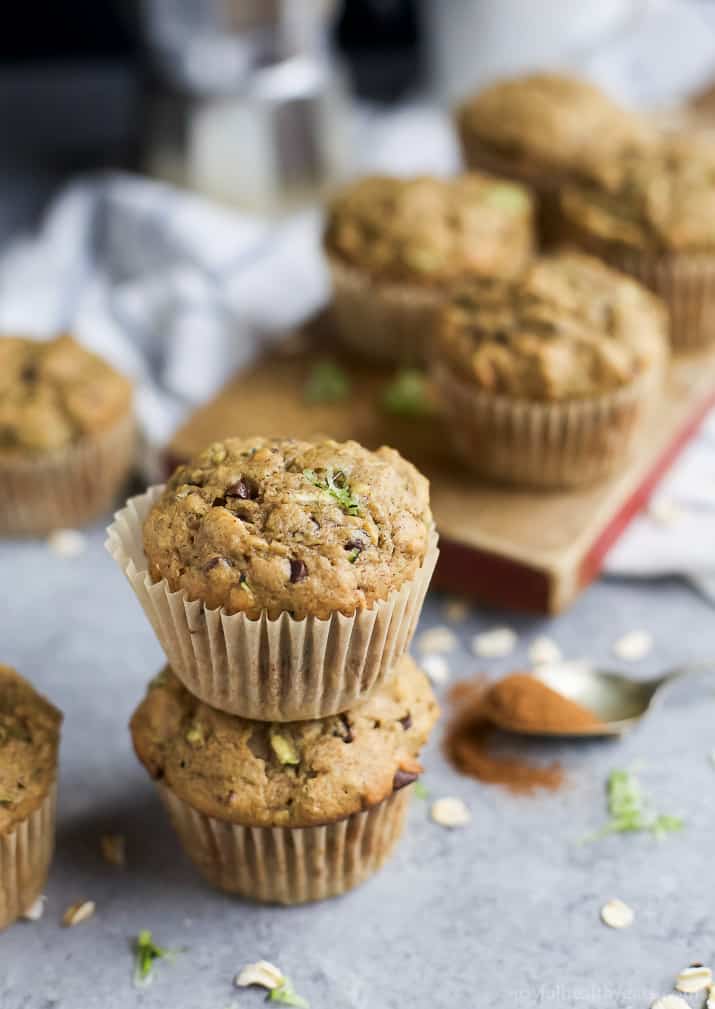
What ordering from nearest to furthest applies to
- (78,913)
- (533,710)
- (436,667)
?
(78,913)
(533,710)
(436,667)

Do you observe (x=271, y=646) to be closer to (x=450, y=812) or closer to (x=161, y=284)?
(x=450, y=812)

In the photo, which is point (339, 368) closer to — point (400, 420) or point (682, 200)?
point (400, 420)

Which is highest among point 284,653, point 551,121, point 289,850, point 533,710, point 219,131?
point 551,121

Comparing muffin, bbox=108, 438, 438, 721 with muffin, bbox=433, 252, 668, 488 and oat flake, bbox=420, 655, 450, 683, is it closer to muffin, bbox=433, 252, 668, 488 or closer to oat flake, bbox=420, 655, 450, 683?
oat flake, bbox=420, 655, 450, 683

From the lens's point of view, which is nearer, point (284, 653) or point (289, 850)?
point (284, 653)

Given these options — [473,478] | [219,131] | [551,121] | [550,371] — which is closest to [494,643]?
[473,478]

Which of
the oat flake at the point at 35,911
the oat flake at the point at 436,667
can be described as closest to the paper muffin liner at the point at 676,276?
the oat flake at the point at 436,667
